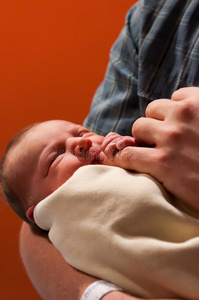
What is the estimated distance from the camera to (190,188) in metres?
0.73

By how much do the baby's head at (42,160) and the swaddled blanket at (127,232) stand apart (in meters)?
0.08

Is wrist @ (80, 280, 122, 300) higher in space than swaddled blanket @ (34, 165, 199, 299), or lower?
lower

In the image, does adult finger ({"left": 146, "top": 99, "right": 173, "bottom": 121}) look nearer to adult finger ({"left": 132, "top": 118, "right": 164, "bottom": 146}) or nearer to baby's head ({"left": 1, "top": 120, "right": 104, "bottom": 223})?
adult finger ({"left": 132, "top": 118, "right": 164, "bottom": 146})

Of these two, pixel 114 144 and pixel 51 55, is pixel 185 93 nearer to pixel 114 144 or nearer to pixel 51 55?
pixel 114 144

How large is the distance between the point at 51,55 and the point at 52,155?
3.83 ft

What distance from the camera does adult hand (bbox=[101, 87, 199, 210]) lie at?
2.42 ft

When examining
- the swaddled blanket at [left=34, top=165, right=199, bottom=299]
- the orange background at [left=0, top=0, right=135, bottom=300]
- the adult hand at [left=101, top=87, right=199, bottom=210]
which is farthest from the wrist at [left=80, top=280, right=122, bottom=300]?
the orange background at [left=0, top=0, right=135, bottom=300]

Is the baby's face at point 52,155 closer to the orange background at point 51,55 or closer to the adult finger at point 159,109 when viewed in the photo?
the adult finger at point 159,109

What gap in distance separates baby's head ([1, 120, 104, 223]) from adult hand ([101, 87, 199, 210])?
0.39ft

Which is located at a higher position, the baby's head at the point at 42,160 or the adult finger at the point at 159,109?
the adult finger at the point at 159,109

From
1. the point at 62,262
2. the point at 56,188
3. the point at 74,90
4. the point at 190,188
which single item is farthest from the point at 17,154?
the point at 74,90

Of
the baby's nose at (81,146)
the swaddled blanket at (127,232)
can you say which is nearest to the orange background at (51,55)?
the baby's nose at (81,146)

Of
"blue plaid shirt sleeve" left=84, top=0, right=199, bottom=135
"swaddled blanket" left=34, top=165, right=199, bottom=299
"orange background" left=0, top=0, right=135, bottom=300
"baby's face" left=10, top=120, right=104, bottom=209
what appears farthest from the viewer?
"orange background" left=0, top=0, right=135, bottom=300

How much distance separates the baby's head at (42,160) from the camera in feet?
2.94
